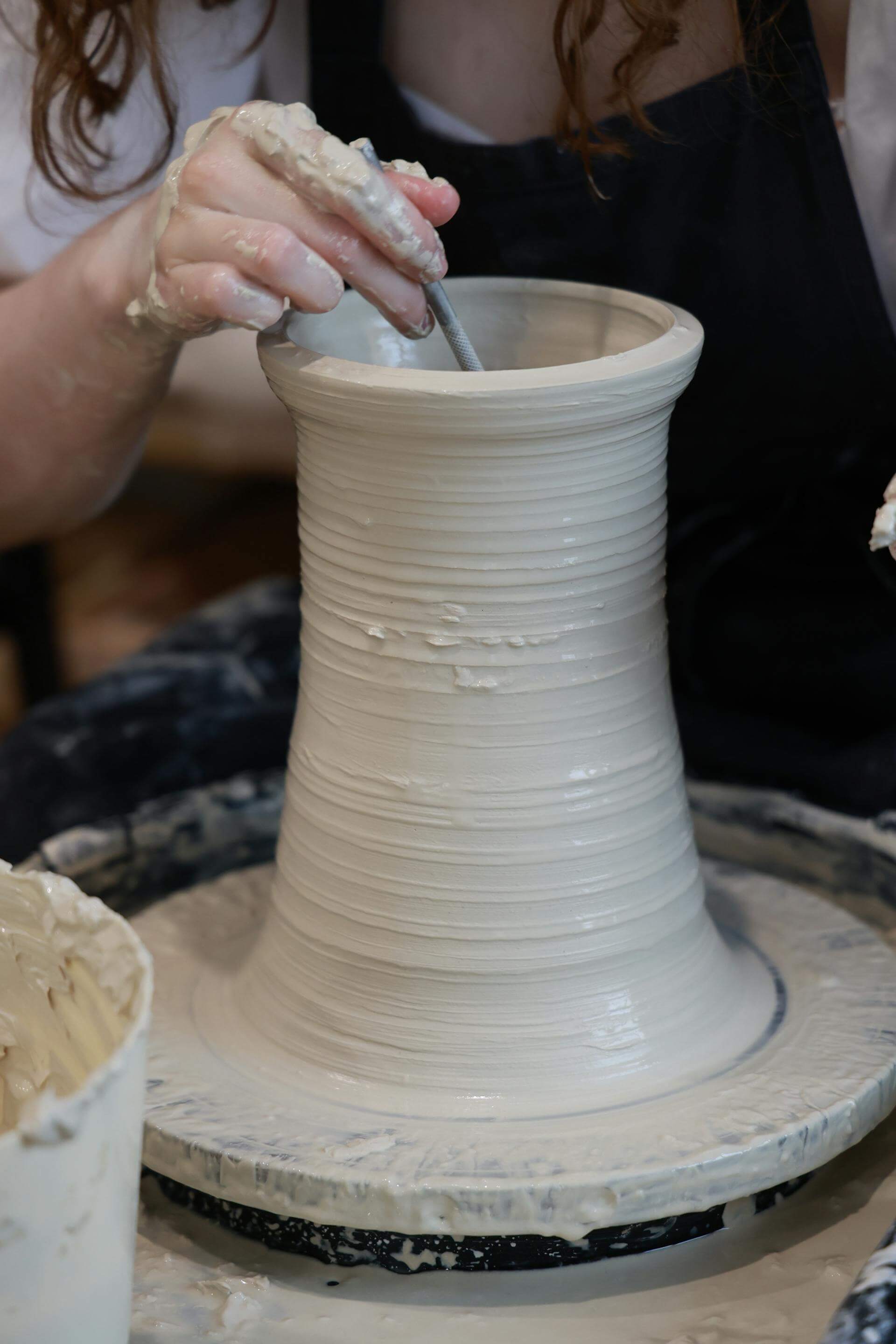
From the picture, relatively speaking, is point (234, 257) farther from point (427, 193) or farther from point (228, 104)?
point (228, 104)

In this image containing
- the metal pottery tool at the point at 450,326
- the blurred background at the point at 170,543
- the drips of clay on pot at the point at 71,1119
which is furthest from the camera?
the blurred background at the point at 170,543

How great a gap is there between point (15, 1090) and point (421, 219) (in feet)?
1.53

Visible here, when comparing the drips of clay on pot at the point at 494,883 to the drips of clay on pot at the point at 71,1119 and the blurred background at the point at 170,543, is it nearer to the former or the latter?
the drips of clay on pot at the point at 71,1119

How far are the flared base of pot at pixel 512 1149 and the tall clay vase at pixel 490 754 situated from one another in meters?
0.02

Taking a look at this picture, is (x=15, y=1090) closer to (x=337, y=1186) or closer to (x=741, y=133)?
(x=337, y=1186)

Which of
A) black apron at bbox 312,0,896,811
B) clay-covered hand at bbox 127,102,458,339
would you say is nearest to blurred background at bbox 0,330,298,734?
black apron at bbox 312,0,896,811

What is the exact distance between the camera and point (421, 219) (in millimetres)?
660

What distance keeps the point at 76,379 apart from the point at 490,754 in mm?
459

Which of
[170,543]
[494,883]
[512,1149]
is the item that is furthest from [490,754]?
[170,543]

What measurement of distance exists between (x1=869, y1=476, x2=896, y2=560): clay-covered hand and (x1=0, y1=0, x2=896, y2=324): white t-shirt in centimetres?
35

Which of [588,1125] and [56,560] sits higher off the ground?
[588,1125]

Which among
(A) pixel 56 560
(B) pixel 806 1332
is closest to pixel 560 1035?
(B) pixel 806 1332

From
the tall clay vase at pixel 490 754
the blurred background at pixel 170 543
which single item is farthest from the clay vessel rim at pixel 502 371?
the blurred background at pixel 170 543

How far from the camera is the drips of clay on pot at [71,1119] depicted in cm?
47
